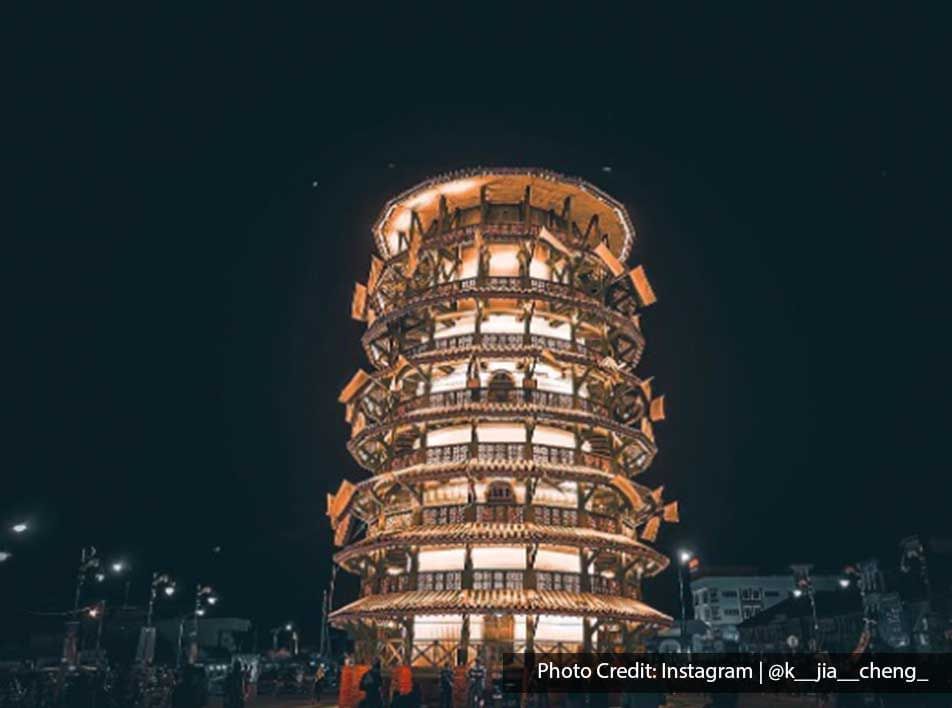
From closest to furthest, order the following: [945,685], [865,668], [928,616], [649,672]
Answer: [945,685]
[865,668]
[649,672]
[928,616]

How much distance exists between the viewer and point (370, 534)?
1603 inches

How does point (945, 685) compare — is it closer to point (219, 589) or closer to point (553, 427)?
point (553, 427)

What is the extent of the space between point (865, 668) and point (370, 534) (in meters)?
28.4

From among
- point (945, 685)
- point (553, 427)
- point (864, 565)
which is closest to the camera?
point (945, 685)

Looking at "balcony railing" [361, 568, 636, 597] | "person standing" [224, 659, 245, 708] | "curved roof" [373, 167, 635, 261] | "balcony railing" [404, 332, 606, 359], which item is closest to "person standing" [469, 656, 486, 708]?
"person standing" [224, 659, 245, 708]

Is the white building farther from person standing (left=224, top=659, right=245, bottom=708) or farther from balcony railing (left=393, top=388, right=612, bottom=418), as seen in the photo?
person standing (left=224, top=659, right=245, bottom=708)

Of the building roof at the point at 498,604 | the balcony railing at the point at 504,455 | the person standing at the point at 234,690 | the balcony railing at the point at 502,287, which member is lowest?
the person standing at the point at 234,690

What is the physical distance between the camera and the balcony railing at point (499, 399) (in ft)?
127

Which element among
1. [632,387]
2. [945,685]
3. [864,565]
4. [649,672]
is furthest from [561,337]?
[864,565]

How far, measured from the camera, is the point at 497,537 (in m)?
33.3

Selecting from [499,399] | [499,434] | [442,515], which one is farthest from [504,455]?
[442,515]

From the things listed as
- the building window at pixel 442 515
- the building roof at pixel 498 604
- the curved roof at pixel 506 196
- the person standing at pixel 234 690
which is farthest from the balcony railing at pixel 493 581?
the curved roof at pixel 506 196

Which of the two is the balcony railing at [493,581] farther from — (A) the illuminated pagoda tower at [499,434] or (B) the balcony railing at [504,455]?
(B) the balcony railing at [504,455]

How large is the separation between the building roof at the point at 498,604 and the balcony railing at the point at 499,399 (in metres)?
9.43
